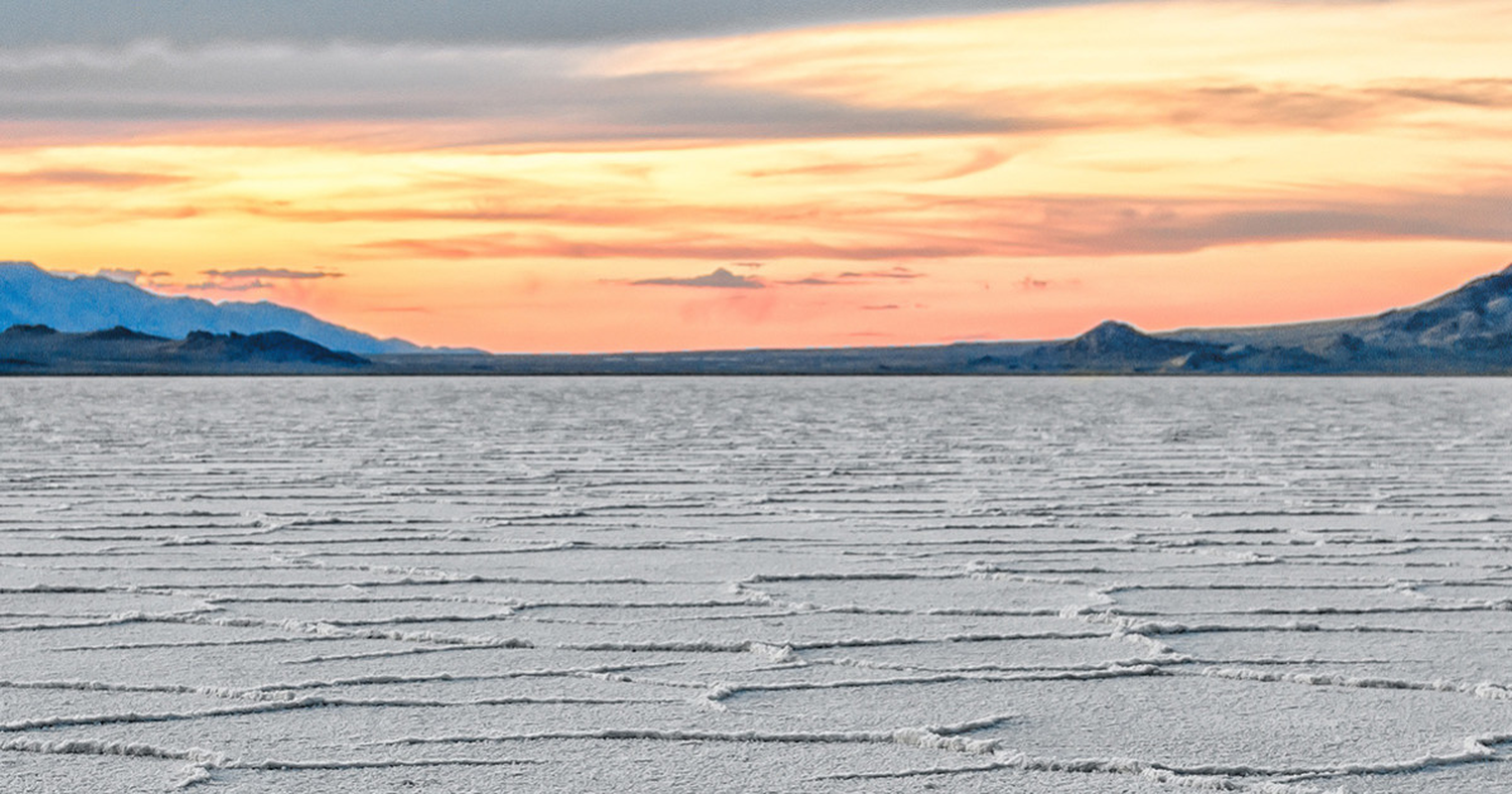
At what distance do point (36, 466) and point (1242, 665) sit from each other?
8158 millimetres

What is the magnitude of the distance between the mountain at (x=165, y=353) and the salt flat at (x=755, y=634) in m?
114

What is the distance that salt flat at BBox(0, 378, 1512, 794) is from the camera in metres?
2.92

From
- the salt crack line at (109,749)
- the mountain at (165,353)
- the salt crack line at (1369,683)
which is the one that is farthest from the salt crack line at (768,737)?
the mountain at (165,353)

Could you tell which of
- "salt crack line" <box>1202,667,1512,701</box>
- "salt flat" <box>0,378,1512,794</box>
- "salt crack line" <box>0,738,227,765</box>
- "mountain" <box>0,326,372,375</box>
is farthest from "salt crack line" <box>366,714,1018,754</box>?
"mountain" <box>0,326,372,375</box>

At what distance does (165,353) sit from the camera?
126688 mm

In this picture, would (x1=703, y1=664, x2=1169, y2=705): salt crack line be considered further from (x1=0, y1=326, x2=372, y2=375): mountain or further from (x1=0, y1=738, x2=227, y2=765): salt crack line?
(x1=0, y1=326, x2=372, y2=375): mountain

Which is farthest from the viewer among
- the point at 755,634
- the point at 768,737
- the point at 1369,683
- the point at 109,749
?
the point at 755,634

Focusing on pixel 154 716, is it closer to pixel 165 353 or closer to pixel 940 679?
pixel 940 679

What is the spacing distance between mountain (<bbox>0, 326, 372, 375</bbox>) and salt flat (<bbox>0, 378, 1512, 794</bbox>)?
11415cm

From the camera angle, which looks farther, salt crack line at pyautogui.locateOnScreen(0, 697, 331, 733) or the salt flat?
salt crack line at pyautogui.locateOnScreen(0, 697, 331, 733)

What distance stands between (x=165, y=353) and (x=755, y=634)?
12980 cm

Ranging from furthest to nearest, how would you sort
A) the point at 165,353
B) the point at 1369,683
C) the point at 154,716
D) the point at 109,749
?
1. the point at 165,353
2. the point at 1369,683
3. the point at 154,716
4. the point at 109,749

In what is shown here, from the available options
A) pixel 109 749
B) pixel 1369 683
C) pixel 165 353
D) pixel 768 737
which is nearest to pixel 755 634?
pixel 768 737

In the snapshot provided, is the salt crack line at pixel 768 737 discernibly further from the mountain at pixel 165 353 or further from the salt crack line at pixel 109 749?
the mountain at pixel 165 353
